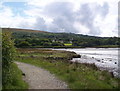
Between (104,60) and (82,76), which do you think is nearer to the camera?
(82,76)

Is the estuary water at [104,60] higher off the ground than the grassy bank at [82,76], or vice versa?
the grassy bank at [82,76]

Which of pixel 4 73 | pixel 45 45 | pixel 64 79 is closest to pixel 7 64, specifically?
pixel 4 73

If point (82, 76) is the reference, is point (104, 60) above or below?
below

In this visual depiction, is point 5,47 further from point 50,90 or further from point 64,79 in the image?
point 64,79

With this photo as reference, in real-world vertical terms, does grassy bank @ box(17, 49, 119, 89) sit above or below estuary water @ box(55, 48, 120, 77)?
above

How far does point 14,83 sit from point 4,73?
1.17 meters

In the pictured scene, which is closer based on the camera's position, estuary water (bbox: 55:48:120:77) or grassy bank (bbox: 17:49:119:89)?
grassy bank (bbox: 17:49:119:89)

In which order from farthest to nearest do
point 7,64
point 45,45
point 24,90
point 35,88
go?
1. point 45,45
2. point 7,64
3. point 35,88
4. point 24,90

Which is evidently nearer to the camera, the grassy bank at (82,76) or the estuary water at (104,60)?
the grassy bank at (82,76)

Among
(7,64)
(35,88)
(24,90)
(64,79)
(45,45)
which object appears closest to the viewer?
(24,90)

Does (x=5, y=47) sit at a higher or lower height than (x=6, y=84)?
higher

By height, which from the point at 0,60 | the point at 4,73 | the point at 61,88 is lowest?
the point at 61,88

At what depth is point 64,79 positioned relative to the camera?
1569 centimetres

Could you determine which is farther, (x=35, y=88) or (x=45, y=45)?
(x=45, y=45)
